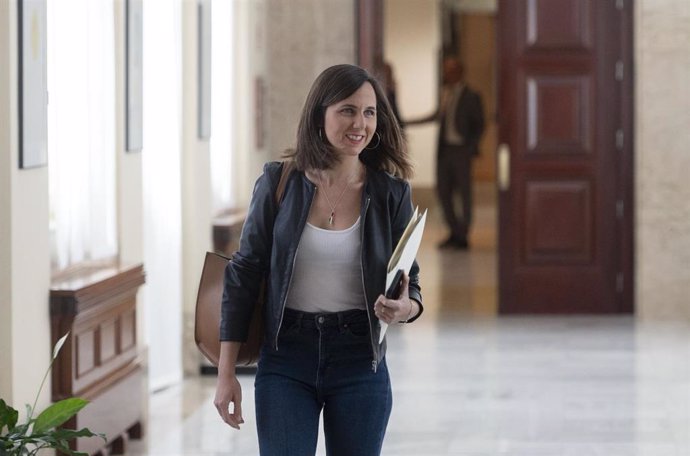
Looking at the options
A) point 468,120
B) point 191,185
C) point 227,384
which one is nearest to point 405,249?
point 227,384

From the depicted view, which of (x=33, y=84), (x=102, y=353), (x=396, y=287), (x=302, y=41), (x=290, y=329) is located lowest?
(x=102, y=353)

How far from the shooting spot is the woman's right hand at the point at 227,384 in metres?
3.68

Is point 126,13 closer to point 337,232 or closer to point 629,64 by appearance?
point 337,232

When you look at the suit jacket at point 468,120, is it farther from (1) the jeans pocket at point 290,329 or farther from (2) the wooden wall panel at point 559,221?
(1) the jeans pocket at point 290,329

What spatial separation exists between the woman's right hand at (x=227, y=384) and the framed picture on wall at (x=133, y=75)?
3744 millimetres

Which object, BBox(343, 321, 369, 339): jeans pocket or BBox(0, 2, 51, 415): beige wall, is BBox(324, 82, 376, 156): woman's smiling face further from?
BBox(0, 2, 51, 415): beige wall

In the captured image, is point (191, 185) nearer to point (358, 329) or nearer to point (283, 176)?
point (283, 176)

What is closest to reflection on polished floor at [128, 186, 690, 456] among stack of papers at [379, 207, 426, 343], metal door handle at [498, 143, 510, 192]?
metal door handle at [498, 143, 510, 192]

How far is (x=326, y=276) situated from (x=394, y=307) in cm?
21

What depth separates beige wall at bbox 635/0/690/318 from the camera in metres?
11.4

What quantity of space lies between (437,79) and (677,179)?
47.5ft

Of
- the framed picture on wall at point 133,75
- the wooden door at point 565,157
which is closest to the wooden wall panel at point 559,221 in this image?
the wooden door at point 565,157

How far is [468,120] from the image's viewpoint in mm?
16031

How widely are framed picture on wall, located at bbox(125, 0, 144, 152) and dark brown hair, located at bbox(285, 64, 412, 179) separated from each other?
144 inches
